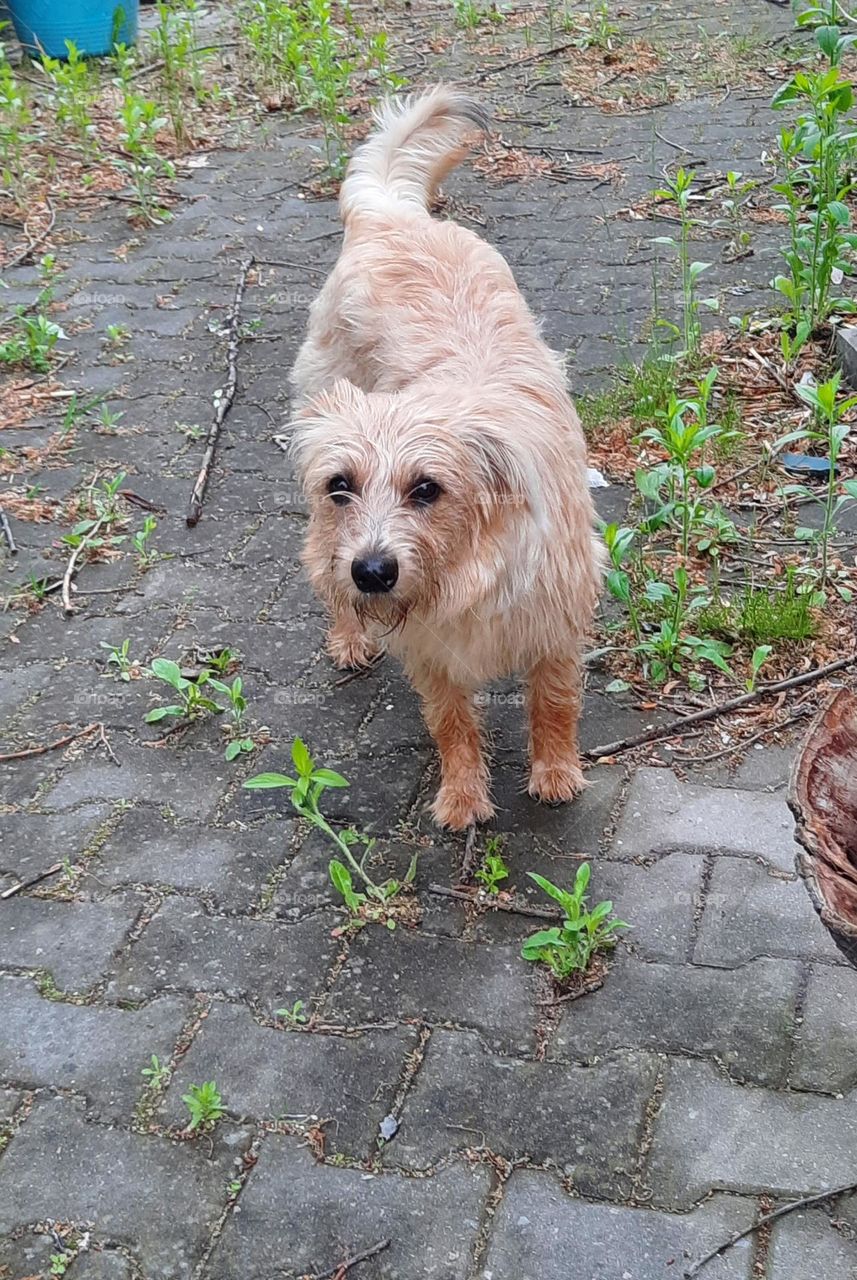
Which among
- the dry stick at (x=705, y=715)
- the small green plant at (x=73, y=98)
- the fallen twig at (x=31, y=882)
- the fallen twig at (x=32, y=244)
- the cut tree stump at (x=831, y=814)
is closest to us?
the cut tree stump at (x=831, y=814)

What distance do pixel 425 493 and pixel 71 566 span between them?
1865mm

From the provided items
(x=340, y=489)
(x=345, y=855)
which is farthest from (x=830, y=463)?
(x=345, y=855)

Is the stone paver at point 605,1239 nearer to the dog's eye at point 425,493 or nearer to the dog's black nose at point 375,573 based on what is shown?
the dog's black nose at point 375,573

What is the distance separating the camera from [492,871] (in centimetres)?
290

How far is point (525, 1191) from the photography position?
2.22 meters

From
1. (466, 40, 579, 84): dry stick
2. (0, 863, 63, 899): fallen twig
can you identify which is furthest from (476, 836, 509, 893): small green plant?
(466, 40, 579, 84): dry stick

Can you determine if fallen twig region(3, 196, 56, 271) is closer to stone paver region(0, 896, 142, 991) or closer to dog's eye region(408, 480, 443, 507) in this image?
stone paver region(0, 896, 142, 991)

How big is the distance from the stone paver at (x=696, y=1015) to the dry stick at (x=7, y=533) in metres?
2.59

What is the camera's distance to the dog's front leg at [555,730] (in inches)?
120

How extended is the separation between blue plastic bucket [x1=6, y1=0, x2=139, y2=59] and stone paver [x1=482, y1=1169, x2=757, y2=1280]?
26.8 ft

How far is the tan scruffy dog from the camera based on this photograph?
2.63m

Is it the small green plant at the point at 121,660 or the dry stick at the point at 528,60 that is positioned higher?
the dry stick at the point at 528,60

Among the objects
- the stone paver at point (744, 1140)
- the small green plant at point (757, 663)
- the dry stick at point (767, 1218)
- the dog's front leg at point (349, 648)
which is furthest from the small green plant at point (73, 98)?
the dry stick at point (767, 1218)

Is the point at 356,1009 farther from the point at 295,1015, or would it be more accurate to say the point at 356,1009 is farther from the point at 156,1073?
the point at 156,1073
